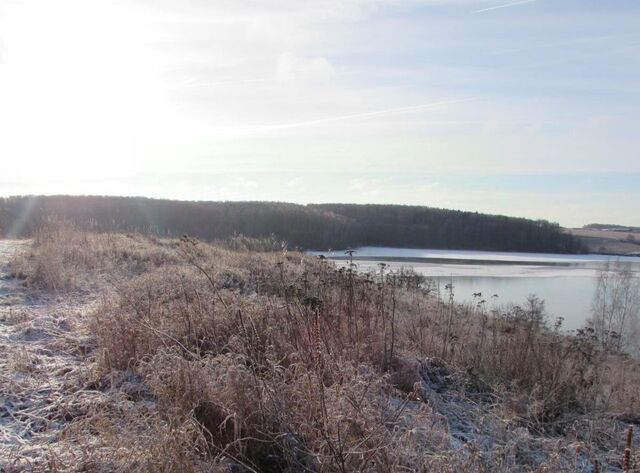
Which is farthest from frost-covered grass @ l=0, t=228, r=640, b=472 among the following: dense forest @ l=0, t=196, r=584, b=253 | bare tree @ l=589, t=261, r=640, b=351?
dense forest @ l=0, t=196, r=584, b=253

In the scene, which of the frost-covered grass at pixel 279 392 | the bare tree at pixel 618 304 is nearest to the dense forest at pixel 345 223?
the bare tree at pixel 618 304

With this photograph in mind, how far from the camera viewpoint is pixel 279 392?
3250mm

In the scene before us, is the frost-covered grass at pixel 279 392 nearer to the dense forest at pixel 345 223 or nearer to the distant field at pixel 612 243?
the dense forest at pixel 345 223

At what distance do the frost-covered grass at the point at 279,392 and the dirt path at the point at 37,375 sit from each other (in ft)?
0.05

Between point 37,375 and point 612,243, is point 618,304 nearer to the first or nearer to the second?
point 37,375

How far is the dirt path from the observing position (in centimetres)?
297

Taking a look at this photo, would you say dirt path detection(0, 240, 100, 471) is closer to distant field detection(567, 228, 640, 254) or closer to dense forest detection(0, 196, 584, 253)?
dense forest detection(0, 196, 584, 253)

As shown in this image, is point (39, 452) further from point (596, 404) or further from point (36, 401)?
point (596, 404)

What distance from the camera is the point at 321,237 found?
68250mm

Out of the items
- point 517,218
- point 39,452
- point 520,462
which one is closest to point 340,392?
point 520,462

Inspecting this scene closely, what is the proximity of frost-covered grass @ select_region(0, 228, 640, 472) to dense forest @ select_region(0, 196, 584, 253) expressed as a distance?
46.9 meters

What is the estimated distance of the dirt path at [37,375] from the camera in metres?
2.97

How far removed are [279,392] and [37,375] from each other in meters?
2.09

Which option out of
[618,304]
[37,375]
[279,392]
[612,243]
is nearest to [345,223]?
[612,243]
